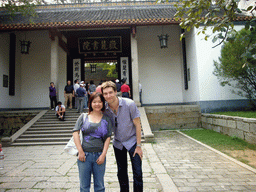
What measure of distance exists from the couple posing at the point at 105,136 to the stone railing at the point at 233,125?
4.73 metres

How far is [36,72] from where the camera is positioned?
1145cm

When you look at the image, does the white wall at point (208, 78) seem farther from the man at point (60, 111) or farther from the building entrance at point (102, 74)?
the building entrance at point (102, 74)

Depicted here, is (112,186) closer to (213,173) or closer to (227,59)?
(213,173)

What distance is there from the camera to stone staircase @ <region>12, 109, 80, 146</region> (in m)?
6.34

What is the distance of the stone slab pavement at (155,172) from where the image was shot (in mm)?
2855

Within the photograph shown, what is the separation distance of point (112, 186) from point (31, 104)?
410 inches

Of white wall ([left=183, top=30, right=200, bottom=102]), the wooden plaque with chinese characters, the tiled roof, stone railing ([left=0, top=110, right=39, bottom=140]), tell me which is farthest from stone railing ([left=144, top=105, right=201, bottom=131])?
stone railing ([left=0, top=110, right=39, bottom=140])

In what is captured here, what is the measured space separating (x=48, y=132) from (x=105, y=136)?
579cm

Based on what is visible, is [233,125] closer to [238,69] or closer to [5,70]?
[238,69]

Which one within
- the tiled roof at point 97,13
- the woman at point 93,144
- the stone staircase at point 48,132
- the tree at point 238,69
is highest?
the tiled roof at point 97,13

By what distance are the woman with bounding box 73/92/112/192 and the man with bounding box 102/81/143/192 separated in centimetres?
12

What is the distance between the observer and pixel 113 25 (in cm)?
866

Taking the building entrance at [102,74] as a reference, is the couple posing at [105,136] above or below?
below

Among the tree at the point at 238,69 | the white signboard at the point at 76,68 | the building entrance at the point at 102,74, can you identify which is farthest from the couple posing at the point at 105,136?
the building entrance at the point at 102,74
